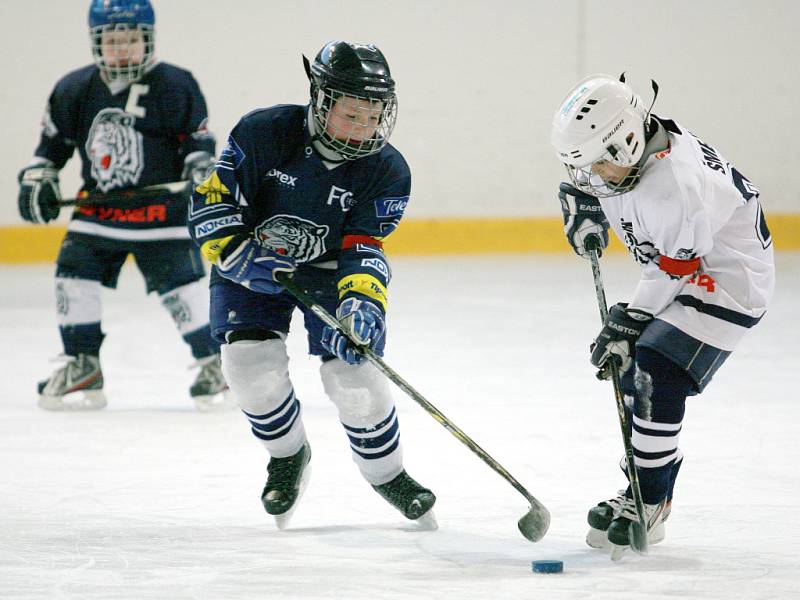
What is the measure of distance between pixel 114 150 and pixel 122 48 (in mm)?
330

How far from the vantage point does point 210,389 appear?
13.5 ft

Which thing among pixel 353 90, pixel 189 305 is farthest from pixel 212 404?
pixel 353 90

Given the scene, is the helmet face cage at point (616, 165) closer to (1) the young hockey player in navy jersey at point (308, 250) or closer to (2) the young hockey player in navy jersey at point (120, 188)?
(1) the young hockey player in navy jersey at point (308, 250)

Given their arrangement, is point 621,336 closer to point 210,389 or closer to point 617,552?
point 617,552

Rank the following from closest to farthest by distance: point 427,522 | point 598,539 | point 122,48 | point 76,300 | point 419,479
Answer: point 598,539 → point 427,522 → point 419,479 → point 122,48 → point 76,300

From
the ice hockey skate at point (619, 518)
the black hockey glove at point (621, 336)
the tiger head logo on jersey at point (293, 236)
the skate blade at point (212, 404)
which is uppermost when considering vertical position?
the tiger head logo on jersey at point (293, 236)

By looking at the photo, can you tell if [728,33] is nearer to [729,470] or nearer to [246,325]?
[729,470]

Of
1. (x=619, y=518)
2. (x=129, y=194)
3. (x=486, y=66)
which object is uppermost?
(x=619, y=518)

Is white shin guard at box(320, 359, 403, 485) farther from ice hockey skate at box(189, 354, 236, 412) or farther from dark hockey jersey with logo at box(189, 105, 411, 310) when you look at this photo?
ice hockey skate at box(189, 354, 236, 412)

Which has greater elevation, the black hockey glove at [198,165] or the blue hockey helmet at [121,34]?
the blue hockey helmet at [121,34]

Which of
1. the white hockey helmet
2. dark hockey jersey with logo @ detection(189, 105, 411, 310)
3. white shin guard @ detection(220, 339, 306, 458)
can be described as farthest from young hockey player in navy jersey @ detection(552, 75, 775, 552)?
white shin guard @ detection(220, 339, 306, 458)

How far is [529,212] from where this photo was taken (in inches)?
301

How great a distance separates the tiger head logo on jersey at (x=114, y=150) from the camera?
4.11 m

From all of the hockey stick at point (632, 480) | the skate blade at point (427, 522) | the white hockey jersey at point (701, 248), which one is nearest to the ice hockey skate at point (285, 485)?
the skate blade at point (427, 522)
